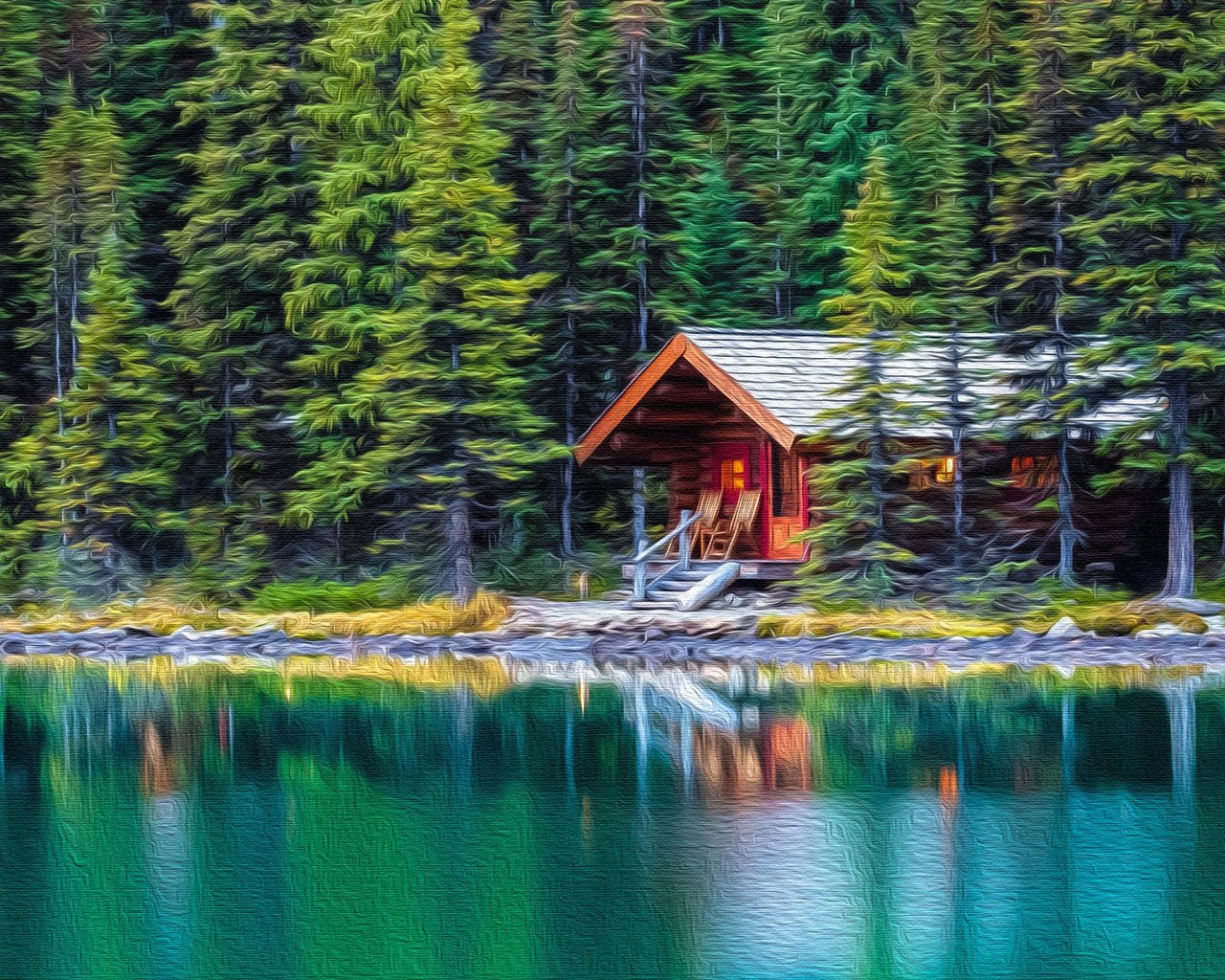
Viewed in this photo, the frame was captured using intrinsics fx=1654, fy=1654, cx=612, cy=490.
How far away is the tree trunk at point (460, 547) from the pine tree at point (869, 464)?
19.7ft

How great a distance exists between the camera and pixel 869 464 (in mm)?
26484

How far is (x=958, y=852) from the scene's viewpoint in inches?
398

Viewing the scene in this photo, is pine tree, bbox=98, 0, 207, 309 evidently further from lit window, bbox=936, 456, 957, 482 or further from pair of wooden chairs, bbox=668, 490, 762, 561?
lit window, bbox=936, 456, 957, 482

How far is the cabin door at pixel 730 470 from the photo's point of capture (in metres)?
30.9

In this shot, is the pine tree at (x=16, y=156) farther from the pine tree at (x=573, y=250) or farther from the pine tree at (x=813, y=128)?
the pine tree at (x=813, y=128)

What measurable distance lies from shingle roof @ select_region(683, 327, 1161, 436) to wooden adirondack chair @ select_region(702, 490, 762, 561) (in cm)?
273

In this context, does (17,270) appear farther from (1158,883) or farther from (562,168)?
(1158,883)

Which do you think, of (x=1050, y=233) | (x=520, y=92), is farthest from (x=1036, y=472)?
(x=520, y=92)

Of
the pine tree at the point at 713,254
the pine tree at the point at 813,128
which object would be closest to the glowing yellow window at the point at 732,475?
the pine tree at the point at 713,254

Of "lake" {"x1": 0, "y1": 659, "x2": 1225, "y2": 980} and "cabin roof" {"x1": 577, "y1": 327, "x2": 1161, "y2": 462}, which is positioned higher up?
"cabin roof" {"x1": 577, "y1": 327, "x2": 1161, "y2": 462}

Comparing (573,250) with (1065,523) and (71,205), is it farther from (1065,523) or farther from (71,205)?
(1065,523)

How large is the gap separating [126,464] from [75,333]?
3.97 m

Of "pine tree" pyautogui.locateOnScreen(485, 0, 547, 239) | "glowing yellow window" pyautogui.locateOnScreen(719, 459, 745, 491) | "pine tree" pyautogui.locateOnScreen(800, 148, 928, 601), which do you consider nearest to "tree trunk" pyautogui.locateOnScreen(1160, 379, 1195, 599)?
"pine tree" pyautogui.locateOnScreen(800, 148, 928, 601)

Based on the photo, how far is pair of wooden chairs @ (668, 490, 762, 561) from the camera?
97.7ft
